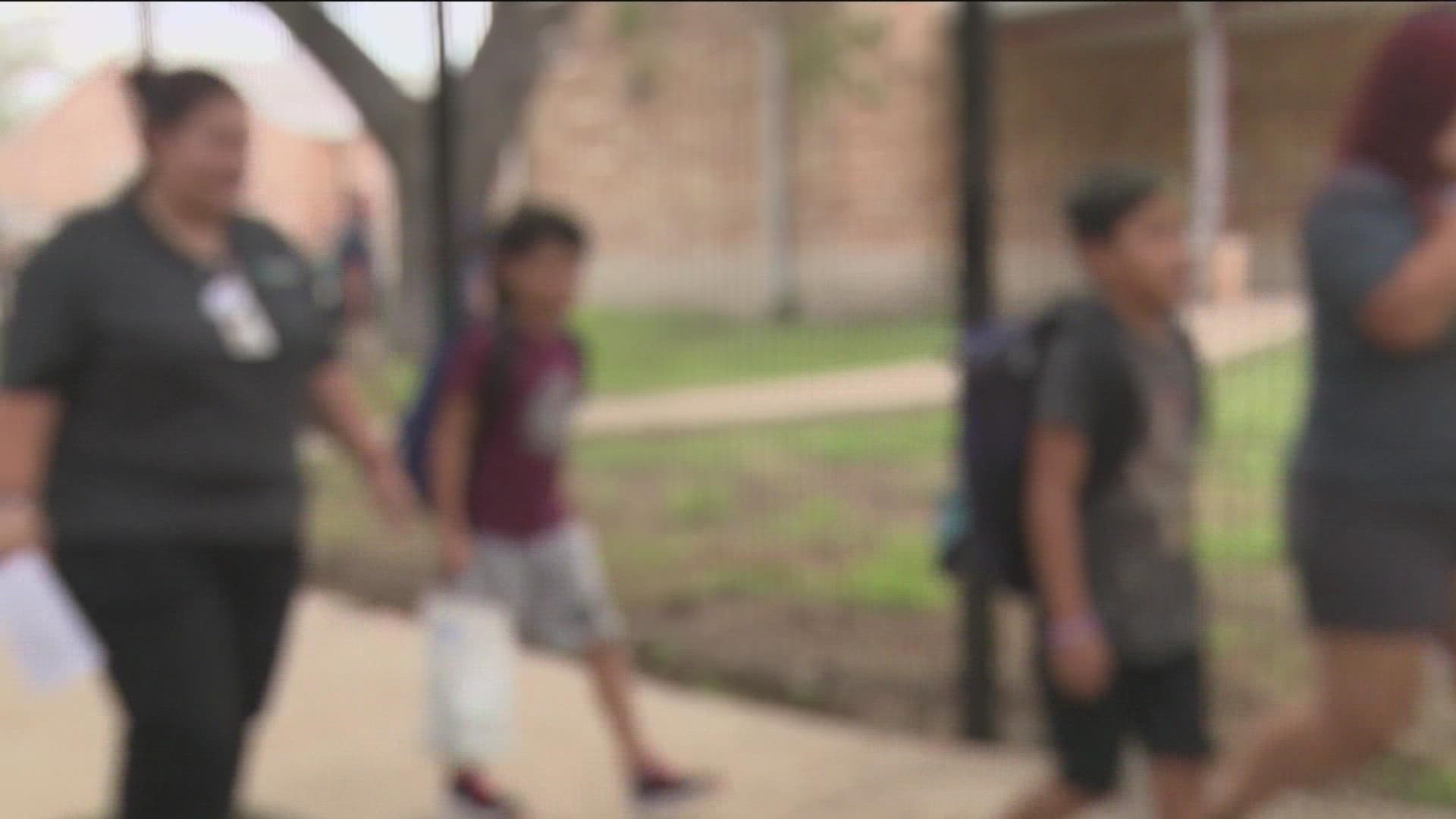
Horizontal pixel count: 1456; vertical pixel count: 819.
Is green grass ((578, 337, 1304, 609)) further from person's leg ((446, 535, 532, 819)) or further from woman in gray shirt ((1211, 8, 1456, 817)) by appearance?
person's leg ((446, 535, 532, 819))

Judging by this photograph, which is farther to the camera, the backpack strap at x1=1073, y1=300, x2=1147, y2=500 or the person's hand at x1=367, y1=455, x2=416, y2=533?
the person's hand at x1=367, y1=455, x2=416, y2=533

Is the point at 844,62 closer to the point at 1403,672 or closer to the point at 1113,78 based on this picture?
the point at 1113,78

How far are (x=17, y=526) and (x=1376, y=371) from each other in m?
2.29

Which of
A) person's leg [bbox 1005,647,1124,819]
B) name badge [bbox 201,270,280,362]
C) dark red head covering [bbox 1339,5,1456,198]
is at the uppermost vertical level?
dark red head covering [bbox 1339,5,1456,198]

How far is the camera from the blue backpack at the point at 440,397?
377cm

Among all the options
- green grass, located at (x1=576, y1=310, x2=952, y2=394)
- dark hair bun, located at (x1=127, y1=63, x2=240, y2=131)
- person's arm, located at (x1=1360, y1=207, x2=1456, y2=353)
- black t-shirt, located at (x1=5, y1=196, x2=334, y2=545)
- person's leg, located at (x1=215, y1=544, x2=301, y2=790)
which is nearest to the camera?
person's arm, located at (x1=1360, y1=207, x2=1456, y2=353)

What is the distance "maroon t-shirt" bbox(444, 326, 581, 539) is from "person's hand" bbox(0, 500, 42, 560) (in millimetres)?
1105

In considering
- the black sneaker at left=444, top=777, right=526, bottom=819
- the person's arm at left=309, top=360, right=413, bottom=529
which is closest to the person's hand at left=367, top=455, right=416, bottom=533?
the person's arm at left=309, top=360, right=413, bottom=529

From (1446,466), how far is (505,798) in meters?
2.42

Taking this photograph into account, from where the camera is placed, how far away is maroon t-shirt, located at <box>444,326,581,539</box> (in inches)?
148

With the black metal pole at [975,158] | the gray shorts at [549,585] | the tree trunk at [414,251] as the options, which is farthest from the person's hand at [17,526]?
the tree trunk at [414,251]

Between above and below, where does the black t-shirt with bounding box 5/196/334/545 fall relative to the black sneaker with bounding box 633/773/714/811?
above

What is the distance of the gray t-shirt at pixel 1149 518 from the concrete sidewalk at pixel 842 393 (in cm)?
45

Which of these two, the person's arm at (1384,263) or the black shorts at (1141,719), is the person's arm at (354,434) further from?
the person's arm at (1384,263)
